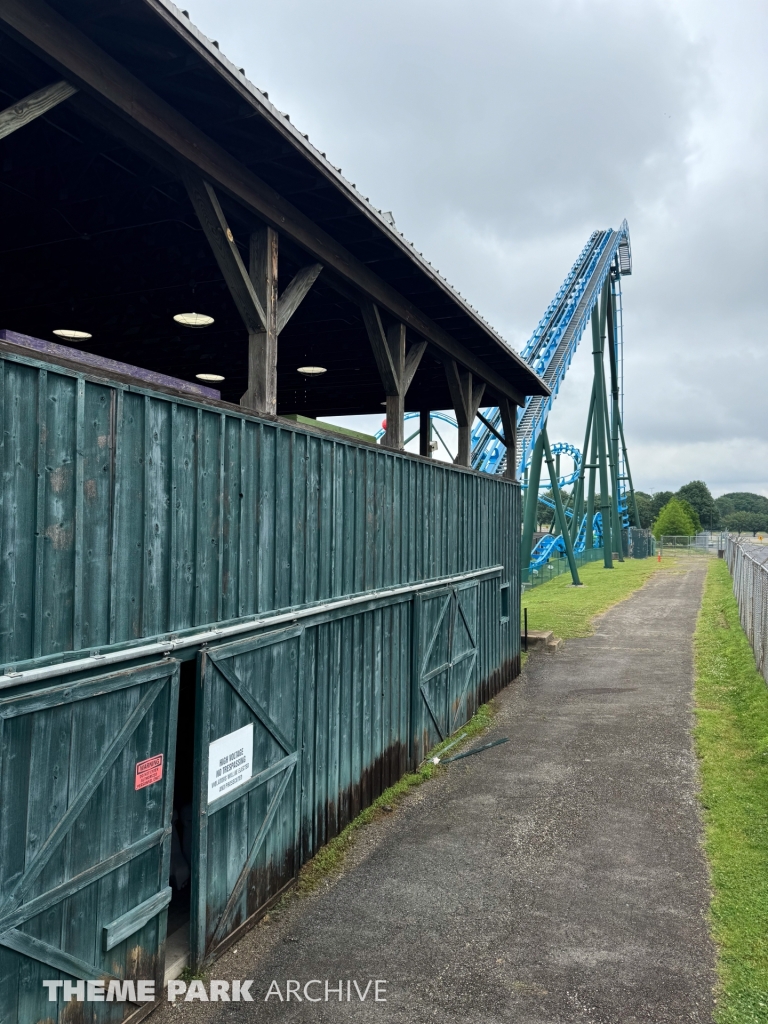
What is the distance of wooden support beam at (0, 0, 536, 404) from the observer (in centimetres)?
441

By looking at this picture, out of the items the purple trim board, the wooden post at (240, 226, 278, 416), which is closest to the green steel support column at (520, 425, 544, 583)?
the wooden post at (240, 226, 278, 416)

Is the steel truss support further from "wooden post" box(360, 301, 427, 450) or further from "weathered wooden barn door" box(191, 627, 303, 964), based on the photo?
"weathered wooden barn door" box(191, 627, 303, 964)

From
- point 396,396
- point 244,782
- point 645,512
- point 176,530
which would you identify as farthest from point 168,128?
point 645,512

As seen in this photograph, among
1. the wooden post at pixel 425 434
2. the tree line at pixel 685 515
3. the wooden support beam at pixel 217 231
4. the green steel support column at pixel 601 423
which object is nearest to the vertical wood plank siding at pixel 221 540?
the wooden support beam at pixel 217 231

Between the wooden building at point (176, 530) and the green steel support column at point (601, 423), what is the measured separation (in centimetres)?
3382

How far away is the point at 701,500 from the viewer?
13462 cm

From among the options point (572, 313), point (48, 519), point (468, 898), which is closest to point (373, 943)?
point (468, 898)

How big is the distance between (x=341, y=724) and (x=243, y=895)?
7.63 feet

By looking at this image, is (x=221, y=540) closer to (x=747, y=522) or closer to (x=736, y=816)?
(x=736, y=816)

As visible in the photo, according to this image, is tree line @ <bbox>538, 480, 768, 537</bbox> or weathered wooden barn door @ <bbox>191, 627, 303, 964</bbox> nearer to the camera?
weathered wooden barn door @ <bbox>191, 627, 303, 964</bbox>

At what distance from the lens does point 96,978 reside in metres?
4.76

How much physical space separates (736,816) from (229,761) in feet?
21.1

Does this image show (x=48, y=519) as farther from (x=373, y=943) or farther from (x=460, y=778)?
(x=460, y=778)

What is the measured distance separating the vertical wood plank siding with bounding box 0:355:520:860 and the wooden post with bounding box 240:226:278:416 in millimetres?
345
